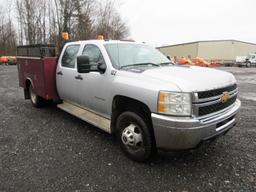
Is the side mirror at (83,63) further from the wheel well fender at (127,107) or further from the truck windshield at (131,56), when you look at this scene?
the wheel well fender at (127,107)

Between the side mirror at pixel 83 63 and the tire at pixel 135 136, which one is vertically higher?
the side mirror at pixel 83 63

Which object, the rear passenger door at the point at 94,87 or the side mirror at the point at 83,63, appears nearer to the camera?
the side mirror at the point at 83,63

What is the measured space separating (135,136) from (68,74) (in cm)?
234

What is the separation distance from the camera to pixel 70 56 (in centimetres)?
498

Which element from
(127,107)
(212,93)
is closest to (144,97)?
(127,107)

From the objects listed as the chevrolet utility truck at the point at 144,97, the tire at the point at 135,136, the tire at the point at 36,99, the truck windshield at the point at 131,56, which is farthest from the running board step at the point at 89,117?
the tire at the point at 36,99

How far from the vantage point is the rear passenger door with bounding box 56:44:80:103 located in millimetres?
4715

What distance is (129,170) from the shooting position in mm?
3197

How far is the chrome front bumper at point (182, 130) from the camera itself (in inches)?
106

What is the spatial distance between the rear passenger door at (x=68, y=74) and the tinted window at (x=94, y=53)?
39cm

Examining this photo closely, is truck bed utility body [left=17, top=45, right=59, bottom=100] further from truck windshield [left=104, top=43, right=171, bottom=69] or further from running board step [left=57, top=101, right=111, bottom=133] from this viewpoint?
truck windshield [left=104, top=43, right=171, bottom=69]

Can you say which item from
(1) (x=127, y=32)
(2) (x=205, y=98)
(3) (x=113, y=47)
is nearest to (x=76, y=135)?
(3) (x=113, y=47)

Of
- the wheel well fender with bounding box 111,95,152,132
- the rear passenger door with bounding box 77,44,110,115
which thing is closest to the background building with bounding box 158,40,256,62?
the rear passenger door with bounding box 77,44,110,115

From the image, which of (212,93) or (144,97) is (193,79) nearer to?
(212,93)
